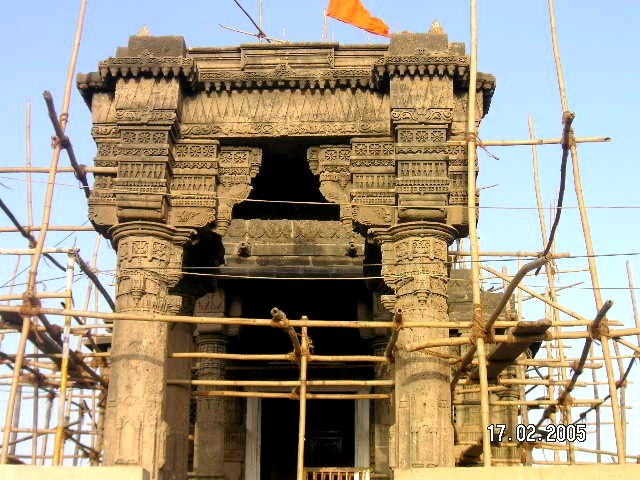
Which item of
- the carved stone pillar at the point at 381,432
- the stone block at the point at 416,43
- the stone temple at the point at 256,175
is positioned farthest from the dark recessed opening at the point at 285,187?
the carved stone pillar at the point at 381,432

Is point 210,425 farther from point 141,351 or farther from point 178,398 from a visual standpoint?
point 141,351

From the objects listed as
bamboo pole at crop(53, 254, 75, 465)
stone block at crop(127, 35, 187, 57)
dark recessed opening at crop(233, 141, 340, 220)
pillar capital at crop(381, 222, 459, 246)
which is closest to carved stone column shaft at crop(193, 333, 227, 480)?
dark recessed opening at crop(233, 141, 340, 220)

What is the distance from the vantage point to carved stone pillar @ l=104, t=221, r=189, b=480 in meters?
13.1

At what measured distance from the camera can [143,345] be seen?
1367 centimetres

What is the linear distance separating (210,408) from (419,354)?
790cm

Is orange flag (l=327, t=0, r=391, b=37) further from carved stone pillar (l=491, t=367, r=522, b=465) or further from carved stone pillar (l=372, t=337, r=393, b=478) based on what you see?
carved stone pillar (l=491, t=367, r=522, b=465)

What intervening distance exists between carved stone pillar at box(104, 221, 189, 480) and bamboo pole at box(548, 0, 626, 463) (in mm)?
6388

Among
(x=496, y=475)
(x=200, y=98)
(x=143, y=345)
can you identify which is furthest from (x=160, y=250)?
(x=496, y=475)

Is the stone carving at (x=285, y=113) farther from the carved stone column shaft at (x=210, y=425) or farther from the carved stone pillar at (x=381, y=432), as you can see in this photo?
the carved stone column shaft at (x=210, y=425)

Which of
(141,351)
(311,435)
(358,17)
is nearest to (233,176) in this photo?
(141,351)

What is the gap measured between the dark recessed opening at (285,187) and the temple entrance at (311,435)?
15.9ft

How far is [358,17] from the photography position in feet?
55.7

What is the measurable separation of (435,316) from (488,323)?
1602 mm

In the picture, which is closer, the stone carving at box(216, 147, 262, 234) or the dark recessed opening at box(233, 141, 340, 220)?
the stone carving at box(216, 147, 262, 234)
